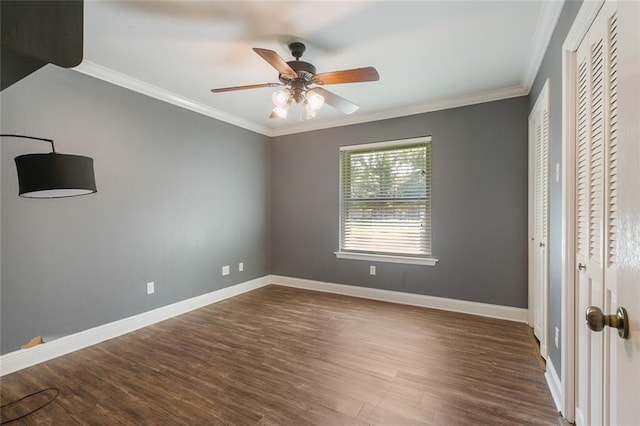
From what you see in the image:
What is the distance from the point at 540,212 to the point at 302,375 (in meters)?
2.49

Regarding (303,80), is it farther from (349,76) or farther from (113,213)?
(113,213)

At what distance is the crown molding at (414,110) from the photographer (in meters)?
3.14

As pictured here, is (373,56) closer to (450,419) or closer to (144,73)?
(144,73)

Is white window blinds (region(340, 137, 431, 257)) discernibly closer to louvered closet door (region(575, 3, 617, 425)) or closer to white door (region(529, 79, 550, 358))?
white door (region(529, 79, 550, 358))

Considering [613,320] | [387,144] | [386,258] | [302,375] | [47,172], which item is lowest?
[302,375]

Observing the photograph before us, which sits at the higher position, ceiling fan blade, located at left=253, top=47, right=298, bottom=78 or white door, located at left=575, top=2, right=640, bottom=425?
ceiling fan blade, located at left=253, top=47, right=298, bottom=78

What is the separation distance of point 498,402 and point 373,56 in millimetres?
2723

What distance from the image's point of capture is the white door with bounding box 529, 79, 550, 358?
7.36 feet

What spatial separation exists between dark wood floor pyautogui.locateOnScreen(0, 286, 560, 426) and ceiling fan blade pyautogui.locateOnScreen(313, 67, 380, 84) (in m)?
2.22

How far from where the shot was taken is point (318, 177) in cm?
439

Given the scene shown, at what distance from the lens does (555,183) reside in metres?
1.99

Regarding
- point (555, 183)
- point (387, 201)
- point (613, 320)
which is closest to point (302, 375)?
point (613, 320)

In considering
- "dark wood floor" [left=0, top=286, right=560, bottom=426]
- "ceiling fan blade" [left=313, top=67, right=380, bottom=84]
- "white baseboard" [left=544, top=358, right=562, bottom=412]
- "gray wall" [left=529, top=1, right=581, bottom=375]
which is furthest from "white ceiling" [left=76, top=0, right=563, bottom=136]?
"dark wood floor" [left=0, top=286, right=560, bottom=426]

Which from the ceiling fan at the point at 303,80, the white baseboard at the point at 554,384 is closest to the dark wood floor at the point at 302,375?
the white baseboard at the point at 554,384
